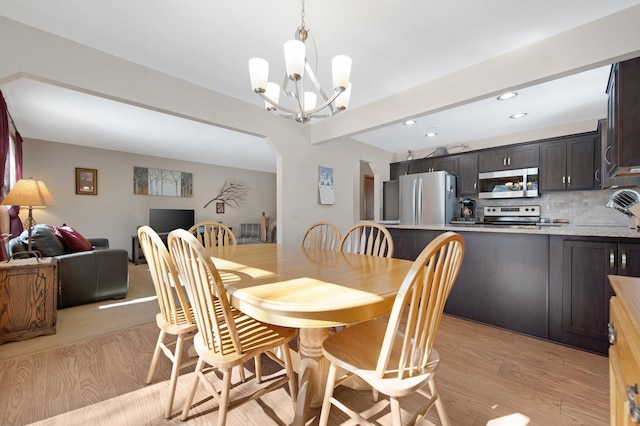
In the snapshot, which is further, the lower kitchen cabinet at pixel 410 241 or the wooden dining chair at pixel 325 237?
the lower kitchen cabinet at pixel 410 241

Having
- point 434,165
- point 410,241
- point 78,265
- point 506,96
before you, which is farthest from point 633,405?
point 434,165

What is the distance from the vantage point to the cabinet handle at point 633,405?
50cm

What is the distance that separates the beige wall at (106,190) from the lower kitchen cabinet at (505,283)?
211 inches

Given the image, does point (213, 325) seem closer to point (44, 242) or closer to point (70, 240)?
point (44, 242)

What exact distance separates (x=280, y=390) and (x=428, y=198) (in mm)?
3839

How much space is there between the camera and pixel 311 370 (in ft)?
4.27

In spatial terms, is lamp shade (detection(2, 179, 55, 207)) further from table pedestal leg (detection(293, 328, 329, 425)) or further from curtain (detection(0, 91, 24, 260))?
table pedestal leg (detection(293, 328, 329, 425))

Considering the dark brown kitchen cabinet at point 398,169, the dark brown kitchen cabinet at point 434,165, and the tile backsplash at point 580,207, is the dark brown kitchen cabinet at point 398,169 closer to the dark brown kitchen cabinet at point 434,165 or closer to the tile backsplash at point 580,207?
the dark brown kitchen cabinet at point 434,165

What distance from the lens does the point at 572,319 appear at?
209cm

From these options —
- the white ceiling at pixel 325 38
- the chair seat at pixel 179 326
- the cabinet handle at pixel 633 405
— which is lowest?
the chair seat at pixel 179 326

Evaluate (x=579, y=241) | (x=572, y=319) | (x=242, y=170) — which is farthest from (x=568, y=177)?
(x=242, y=170)

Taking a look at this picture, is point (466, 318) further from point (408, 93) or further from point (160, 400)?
point (160, 400)

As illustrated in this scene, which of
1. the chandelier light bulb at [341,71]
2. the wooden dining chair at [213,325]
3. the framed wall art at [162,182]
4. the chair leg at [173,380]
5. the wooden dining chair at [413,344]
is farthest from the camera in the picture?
the framed wall art at [162,182]

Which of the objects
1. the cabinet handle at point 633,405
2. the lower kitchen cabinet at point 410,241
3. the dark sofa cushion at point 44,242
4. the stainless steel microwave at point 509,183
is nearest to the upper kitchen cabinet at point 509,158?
the stainless steel microwave at point 509,183
